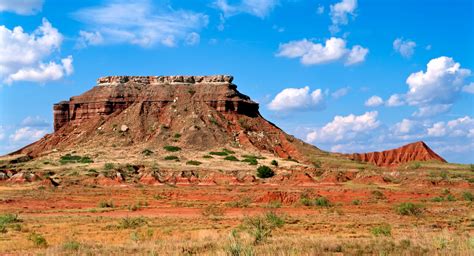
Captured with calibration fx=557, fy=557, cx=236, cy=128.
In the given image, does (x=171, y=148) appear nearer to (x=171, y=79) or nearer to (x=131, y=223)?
(x=171, y=79)

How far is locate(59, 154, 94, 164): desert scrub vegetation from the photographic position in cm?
7588

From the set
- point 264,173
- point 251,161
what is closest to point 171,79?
point 251,161

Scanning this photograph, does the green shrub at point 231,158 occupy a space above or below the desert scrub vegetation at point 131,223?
above

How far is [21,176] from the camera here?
194 feet

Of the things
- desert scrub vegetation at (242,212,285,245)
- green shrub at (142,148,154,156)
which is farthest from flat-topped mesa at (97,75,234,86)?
desert scrub vegetation at (242,212,285,245)

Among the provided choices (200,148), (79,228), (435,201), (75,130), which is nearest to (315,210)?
(435,201)

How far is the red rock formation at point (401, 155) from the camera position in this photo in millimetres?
93938

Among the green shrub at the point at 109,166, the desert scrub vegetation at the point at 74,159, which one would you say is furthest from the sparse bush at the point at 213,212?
the desert scrub vegetation at the point at 74,159

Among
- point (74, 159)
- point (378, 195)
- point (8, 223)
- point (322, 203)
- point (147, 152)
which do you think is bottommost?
point (8, 223)

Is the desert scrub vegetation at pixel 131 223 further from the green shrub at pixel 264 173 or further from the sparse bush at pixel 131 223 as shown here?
the green shrub at pixel 264 173

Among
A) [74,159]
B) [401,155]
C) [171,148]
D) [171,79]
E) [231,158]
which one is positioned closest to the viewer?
[74,159]

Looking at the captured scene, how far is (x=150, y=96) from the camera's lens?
100812 millimetres

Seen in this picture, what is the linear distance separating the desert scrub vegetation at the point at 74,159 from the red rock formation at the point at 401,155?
45071mm

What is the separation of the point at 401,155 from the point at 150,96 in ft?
149
